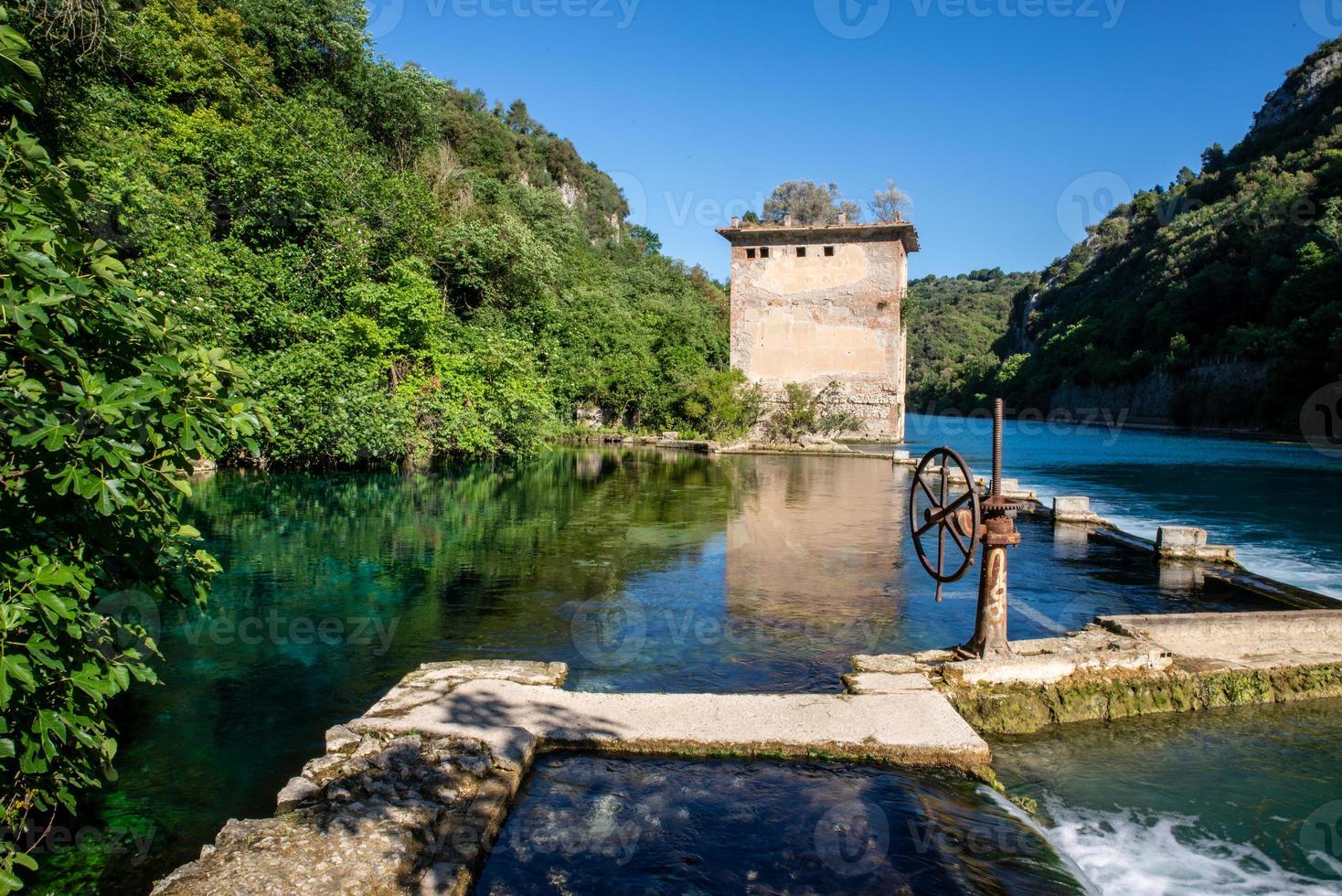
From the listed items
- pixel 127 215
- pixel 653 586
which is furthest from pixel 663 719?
pixel 127 215

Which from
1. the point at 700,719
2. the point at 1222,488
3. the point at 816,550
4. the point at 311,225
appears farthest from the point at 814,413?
the point at 700,719

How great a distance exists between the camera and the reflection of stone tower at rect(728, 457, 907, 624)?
7.86 m

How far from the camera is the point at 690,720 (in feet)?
15.1

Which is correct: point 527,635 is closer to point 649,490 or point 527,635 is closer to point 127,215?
point 649,490

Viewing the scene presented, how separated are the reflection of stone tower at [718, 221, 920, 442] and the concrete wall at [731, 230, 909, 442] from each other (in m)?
0.04

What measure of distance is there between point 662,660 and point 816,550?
4.92 meters

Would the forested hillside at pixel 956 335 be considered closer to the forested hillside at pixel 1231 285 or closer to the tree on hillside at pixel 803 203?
the forested hillside at pixel 1231 285

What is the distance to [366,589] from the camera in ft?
27.9

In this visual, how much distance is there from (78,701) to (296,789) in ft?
3.24

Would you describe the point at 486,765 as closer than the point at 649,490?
Yes

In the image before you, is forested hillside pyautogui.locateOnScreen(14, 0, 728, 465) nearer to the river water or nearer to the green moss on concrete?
the river water

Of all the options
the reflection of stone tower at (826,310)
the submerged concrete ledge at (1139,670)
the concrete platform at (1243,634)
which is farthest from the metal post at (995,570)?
the reflection of stone tower at (826,310)

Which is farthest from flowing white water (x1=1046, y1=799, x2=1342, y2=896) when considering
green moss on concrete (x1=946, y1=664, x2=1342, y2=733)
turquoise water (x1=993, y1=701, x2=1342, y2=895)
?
green moss on concrete (x1=946, y1=664, x2=1342, y2=733)

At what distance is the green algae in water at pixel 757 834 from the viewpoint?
3314 millimetres
